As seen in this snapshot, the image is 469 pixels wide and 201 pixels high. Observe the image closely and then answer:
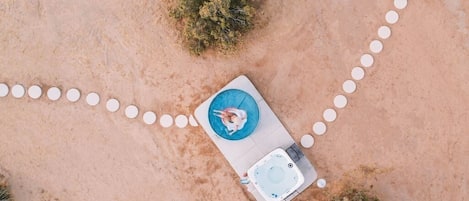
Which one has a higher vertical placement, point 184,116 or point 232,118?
point 184,116

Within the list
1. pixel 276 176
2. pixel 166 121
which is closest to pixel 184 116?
pixel 166 121

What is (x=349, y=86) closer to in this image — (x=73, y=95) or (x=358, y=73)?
(x=358, y=73)

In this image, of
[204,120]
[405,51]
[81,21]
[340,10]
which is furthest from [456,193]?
[81,21]

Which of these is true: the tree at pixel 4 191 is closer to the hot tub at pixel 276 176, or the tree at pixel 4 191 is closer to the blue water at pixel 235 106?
the blue water at pixel 235 106

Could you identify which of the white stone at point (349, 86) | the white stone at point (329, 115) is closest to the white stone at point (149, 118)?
the white stone at point (329, 115)

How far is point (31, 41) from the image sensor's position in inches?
553

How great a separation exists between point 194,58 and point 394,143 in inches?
217

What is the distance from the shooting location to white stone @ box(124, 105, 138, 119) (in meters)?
14.1

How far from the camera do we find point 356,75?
14.3 m

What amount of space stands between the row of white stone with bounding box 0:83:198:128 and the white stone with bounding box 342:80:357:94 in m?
3.87

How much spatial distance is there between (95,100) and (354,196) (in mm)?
6864

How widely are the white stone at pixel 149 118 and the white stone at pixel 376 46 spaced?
577cm

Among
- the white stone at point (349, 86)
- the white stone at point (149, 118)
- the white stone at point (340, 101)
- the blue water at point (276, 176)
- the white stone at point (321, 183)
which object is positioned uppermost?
the white stone at point (149, 118)

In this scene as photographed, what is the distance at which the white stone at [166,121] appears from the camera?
1412cm
